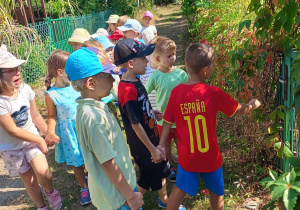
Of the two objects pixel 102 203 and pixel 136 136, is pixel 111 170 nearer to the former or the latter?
pixel 102 203

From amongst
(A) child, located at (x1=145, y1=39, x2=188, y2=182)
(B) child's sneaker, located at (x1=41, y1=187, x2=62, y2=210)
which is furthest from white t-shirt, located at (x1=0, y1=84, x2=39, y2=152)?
(A) child, located at (x1=145, y1=39, x2=188, y2=182)

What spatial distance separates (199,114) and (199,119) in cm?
4

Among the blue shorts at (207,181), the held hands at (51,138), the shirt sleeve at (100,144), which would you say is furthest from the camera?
the held hands at (51,138)

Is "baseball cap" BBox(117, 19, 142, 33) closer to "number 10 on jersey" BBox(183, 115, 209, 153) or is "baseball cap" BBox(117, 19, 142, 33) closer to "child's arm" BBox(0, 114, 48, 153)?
"child's arm" BBox(0, 114, 48, 153)

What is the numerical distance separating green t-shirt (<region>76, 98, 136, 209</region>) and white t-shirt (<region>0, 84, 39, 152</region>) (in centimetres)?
111

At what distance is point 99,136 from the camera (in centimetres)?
177

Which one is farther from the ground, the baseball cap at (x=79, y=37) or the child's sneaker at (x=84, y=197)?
the baseball cap at (x=79, y=37)

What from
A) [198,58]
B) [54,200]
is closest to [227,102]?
[198,58]

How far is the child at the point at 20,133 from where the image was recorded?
2600 millimetres

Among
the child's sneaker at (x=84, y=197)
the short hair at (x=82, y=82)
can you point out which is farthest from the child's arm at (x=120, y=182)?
the child's sneaker at (x=84, y=197)

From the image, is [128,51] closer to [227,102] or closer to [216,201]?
[227,102]

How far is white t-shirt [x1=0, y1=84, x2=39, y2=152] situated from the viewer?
8.78 feet

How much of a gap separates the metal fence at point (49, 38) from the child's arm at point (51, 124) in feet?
12.8

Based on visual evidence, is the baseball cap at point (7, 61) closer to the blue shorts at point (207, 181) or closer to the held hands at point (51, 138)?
the held hands at point (51, 138)
